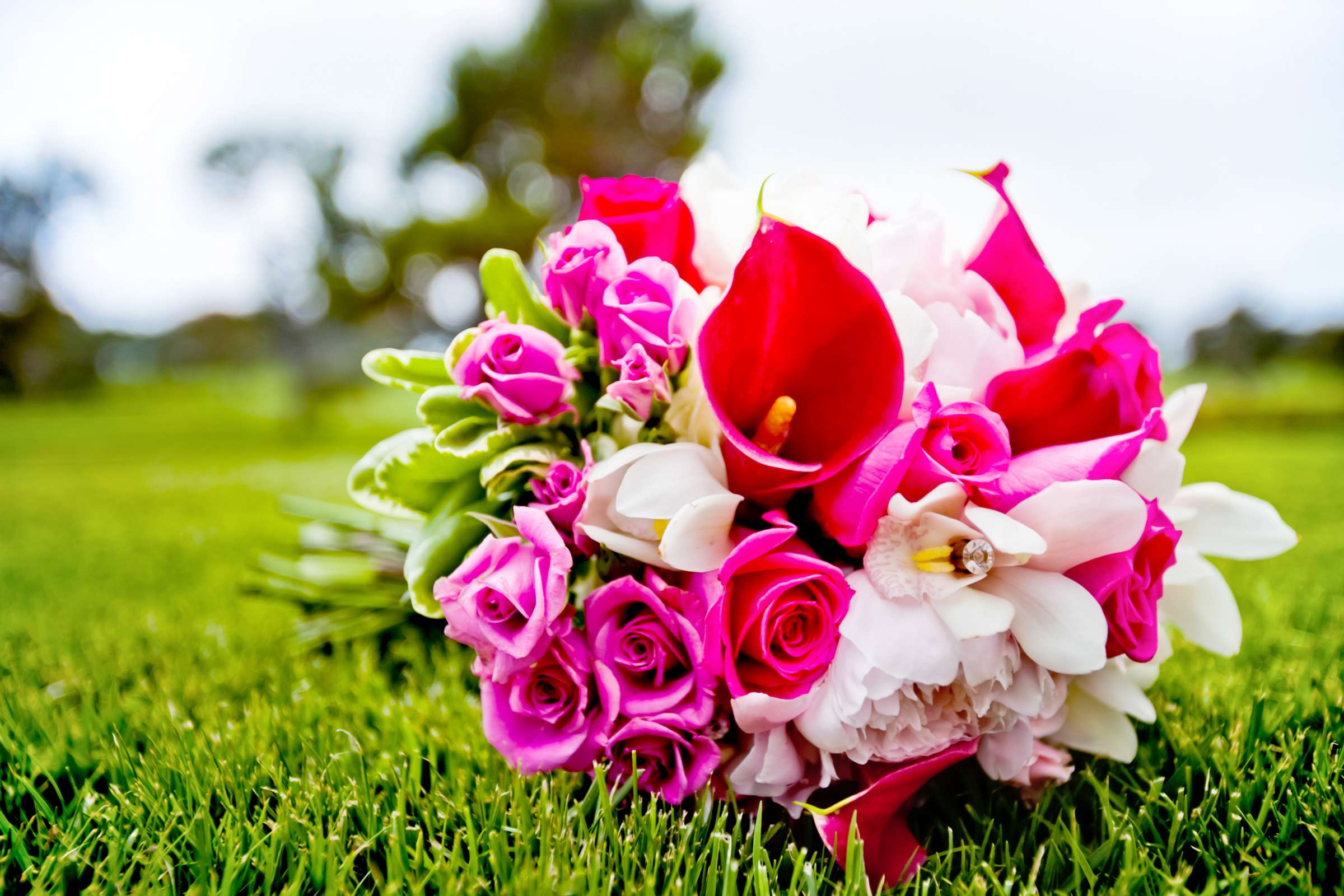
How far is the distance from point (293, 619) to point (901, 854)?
110cm

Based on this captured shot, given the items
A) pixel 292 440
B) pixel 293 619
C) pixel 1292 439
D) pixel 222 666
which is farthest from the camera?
pixel 292 440

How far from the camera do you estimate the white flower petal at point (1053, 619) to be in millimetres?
591

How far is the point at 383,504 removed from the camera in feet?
2.61

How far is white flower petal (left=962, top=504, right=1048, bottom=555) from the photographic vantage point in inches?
22.1

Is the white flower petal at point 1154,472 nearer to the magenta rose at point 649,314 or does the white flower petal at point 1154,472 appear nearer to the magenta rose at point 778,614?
the magenta rose at point 778,614

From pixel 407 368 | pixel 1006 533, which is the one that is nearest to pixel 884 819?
pixel 1006 533

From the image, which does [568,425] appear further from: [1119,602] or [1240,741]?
[1240,741]

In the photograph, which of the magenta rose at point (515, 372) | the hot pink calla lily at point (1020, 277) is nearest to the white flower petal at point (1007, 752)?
the hot pink calla lily at point (1020, 277)

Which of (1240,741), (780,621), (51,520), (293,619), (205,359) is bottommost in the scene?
(205,359)

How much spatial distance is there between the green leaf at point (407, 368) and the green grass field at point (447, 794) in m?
0.35

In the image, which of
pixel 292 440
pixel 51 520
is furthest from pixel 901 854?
pixel 292 440

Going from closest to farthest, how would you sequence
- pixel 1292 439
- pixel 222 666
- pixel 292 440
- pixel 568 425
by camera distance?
pixel 568 425, pixel 222 666, pixel 1292 439, pixel 292 440

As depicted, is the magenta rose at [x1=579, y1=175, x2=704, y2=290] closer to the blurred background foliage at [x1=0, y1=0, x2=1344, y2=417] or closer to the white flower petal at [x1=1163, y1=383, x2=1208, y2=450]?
the white flower petal at [x1=1163, y1=383, x2=1208, y2=450]

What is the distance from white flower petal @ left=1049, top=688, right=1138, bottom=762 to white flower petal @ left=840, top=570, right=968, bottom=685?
23 centimetres
